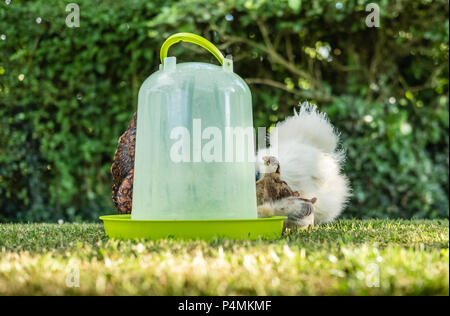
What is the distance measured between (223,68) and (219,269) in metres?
0.87

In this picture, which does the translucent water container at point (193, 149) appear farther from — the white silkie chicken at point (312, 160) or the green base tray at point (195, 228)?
the white silkie chicken at point (312, 160)

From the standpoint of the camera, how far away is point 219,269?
0.88 meters

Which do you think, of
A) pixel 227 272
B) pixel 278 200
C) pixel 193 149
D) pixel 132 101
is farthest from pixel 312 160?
pixel 132 101

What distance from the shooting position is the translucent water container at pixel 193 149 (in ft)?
4.61

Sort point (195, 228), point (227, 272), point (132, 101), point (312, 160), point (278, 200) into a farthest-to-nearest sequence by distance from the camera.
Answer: point (132, 101)
point (312, 160)
point (278, 200)
point (195, 228)
point (227, 272)

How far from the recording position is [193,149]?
1.41 meters

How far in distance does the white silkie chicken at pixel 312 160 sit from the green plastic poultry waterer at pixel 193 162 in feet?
1.28

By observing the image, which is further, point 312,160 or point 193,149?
point 312,160

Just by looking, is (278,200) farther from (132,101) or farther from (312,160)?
(132,101)

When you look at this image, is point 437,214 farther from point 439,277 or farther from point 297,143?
point 439,277

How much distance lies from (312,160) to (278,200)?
0.32 metres

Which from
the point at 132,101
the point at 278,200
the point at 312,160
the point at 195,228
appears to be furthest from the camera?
the point at 132,101

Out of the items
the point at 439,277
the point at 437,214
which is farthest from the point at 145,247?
the point at 437,214
